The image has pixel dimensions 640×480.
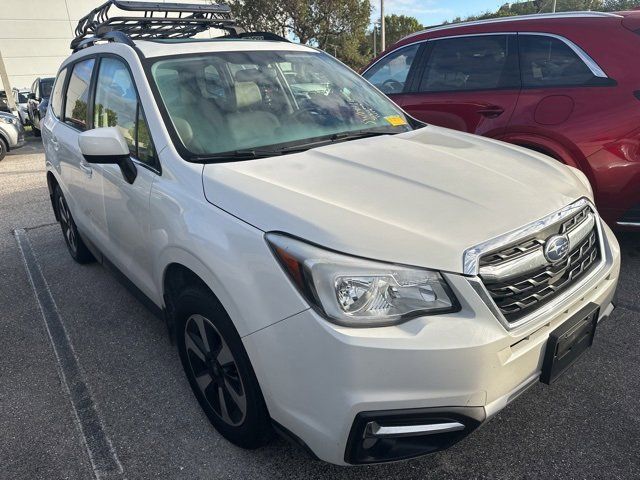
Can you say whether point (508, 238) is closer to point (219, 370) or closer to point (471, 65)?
point (219, 370)

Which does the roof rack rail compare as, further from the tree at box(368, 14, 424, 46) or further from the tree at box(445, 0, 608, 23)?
the tree at box(368, 14, 424, 46)

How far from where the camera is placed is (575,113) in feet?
12.2

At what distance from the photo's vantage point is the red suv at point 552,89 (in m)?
3.56

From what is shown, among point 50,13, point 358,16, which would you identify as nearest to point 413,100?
point 358,16

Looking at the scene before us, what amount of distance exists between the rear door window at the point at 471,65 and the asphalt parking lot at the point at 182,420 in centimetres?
192

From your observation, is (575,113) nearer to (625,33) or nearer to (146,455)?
(625,33)

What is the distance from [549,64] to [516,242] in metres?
2.85

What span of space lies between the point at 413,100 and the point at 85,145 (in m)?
3.27

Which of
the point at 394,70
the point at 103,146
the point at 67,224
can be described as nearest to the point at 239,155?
the point at 103,146

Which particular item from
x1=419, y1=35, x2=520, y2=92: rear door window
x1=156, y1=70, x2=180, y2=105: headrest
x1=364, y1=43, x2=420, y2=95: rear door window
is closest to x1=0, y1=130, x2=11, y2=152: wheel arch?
x1=364, y1=43, x2=420, y2=95: rear door window

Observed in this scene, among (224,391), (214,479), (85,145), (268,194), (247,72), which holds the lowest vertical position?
(214,479)

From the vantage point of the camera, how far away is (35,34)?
2780 cm

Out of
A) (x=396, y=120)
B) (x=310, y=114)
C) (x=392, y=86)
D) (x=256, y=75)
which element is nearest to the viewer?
(x=310, y=114)

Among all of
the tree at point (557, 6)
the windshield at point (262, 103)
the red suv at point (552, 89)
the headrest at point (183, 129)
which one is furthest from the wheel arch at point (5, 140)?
the tree at point (557, 6)
